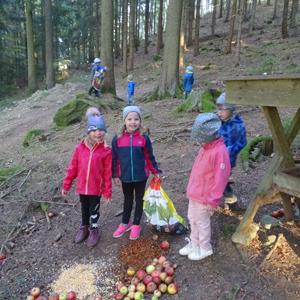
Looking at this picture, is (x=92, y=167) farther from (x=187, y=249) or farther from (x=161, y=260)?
(x=187, y=249)

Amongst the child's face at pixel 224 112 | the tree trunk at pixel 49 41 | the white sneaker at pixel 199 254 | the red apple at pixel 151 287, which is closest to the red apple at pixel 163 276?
the red apple at pixel 151 287

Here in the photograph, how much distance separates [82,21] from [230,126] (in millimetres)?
29713

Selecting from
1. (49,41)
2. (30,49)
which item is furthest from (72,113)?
(30,49)

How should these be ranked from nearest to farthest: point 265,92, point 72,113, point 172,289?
point 265,92, point 172,289, point 72,113

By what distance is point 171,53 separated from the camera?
1065 cm

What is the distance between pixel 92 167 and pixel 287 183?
2.28 metres

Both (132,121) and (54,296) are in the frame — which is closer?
(54,296)

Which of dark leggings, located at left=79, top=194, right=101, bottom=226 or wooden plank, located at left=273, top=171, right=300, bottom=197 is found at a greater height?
wooden plank, located at left=273, top=171, right=300, bottom=197

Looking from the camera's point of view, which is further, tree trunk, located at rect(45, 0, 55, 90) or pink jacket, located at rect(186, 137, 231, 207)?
tree trunk, located at rect(45, 0, 55, 90)

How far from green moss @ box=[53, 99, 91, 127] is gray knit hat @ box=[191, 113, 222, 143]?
7.50 m

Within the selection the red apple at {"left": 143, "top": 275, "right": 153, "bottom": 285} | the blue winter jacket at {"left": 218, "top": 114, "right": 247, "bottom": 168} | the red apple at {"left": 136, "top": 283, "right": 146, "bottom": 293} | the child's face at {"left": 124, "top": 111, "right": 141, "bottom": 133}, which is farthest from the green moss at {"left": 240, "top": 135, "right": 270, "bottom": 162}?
the red apple at {"left": 136, "top": 283, "right": 146, "bottom": 293}

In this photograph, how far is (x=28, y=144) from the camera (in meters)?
8.46

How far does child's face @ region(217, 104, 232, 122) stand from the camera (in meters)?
3.48

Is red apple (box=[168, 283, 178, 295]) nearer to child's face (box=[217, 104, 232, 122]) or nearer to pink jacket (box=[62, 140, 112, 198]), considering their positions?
pink jacket (box=[62, 140, 112, 198])
